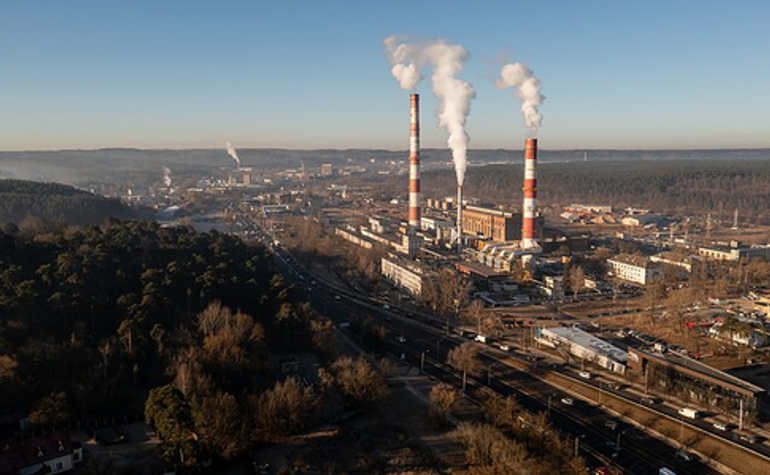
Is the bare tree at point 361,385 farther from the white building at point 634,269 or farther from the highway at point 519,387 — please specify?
the white building at point 634,269

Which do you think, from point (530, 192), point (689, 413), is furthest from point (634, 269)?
point (689, 413)

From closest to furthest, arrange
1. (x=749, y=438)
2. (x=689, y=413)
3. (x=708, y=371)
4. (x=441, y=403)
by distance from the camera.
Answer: (x=749, y=438) → (x=441, y=403) → (x=689, y=413) → (x=708, y=371)

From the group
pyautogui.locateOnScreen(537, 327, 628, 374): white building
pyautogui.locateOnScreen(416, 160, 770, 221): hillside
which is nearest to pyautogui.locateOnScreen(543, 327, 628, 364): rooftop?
pyautogui.locateOnScreen(537, 327, 628, 374): white building

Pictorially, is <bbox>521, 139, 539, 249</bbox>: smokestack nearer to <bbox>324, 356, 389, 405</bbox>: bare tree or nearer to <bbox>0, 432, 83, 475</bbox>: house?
<bbox>324, 356, 389, 405</bbox>: bare tree

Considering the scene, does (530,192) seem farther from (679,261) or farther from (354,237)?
(354,237)

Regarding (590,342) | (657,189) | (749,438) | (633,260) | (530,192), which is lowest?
(749,438)

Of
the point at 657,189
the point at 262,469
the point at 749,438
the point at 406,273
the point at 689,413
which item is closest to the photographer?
the point at 262,469

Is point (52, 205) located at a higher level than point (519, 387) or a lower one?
higher

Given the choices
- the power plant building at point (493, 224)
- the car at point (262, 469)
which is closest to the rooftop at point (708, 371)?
the car at point (262, 469)
